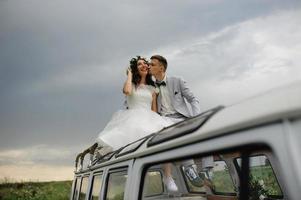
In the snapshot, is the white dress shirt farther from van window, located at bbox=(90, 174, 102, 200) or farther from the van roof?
the van roof

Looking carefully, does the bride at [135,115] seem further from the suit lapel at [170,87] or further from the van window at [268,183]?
the van window at [268,183]

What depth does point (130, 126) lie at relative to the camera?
17.7ft

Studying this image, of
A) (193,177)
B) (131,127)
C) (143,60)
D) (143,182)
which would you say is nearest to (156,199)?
(193,177)

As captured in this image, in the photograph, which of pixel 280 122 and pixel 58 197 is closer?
pixel 280 122

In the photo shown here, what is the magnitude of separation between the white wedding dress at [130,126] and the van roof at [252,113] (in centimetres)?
313

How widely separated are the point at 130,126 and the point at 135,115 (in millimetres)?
193

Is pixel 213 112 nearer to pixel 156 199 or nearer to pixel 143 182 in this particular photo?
pixel 143 182

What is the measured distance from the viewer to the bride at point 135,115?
5.37 metres

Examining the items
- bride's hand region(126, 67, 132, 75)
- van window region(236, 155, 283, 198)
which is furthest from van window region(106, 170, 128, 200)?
bride's hand region(126, 67, 132, 75)

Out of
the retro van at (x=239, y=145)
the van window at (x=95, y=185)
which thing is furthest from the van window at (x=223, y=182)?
the van window at (x=95, y=185)

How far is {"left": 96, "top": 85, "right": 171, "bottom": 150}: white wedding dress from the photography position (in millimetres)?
5340

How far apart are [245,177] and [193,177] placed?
320 centimetres

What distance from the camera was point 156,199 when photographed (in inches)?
175

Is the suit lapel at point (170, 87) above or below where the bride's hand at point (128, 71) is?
below
